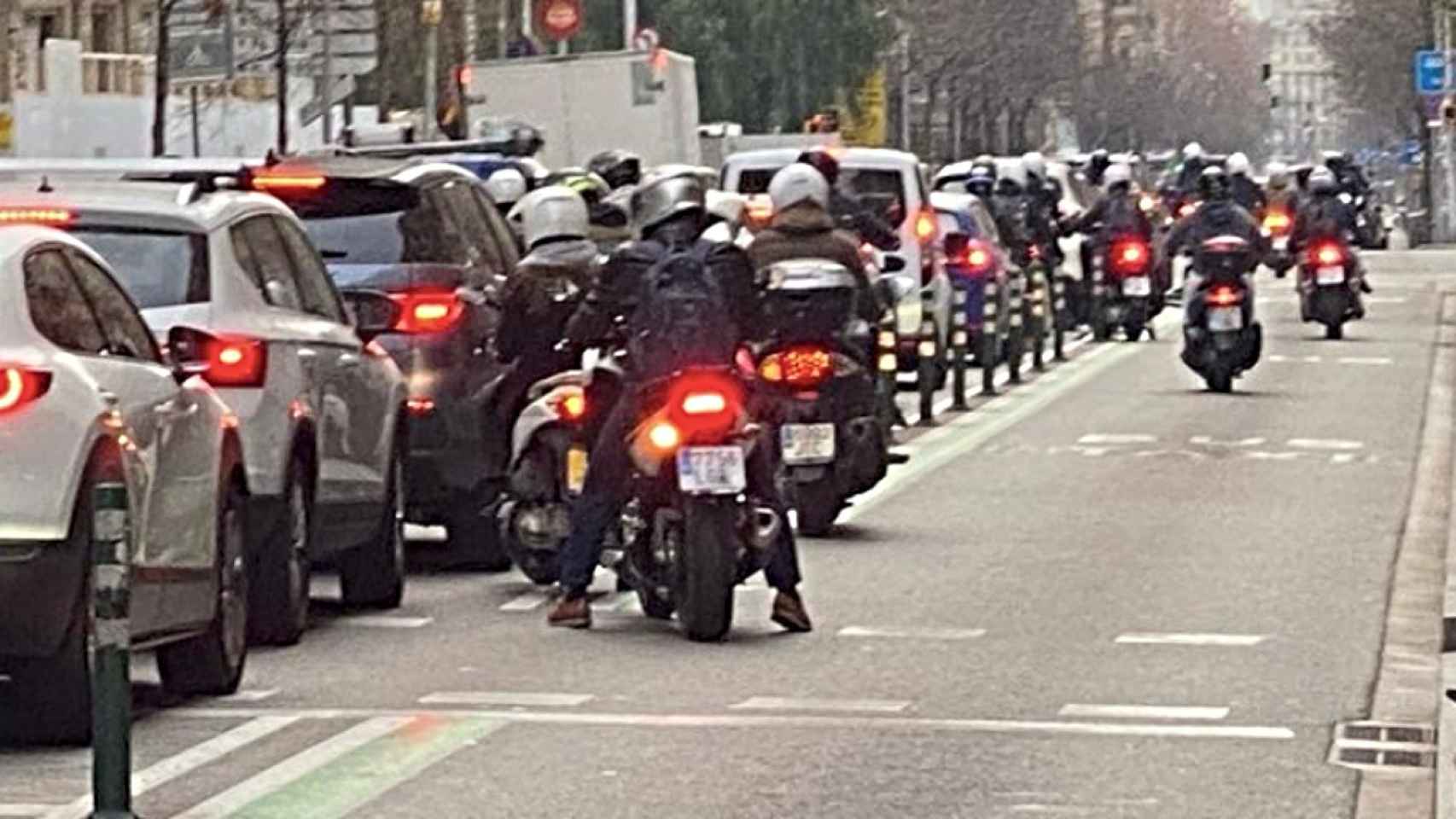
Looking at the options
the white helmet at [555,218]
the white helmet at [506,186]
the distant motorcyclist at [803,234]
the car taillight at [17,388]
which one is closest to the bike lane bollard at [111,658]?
the car taillight at [17,388]

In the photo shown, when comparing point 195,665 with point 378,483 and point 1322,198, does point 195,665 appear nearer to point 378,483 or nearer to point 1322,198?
point 378,483

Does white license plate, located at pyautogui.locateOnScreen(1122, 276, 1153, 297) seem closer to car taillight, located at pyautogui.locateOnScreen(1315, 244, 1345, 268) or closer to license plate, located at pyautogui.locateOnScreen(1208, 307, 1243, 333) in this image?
car taillight, located at pyautogui.locateOnScreen(1315, 244, 1345, 268)

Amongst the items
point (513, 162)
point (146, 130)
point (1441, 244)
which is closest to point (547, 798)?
point (513, 162)

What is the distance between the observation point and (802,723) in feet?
43.5

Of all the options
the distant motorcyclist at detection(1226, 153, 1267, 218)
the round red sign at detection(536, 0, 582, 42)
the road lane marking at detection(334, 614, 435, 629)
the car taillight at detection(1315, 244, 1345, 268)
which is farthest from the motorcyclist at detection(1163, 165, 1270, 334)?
the round red sign at detection(536, 0, 582, 42)

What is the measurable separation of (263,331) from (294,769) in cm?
366

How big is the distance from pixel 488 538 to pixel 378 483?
2.11 metres

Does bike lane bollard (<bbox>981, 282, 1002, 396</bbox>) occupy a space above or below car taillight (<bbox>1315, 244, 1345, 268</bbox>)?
below

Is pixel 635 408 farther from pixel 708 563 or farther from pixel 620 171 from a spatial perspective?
pixel 620 171

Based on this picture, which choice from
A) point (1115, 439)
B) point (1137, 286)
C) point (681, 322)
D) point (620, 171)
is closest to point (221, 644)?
point (681, 322)

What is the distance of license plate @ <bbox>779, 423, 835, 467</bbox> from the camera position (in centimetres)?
1995

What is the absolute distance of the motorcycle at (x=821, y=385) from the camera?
769 inches

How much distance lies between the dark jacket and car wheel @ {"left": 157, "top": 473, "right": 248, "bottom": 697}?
634 centimetres

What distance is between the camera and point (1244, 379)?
35.9 metres
